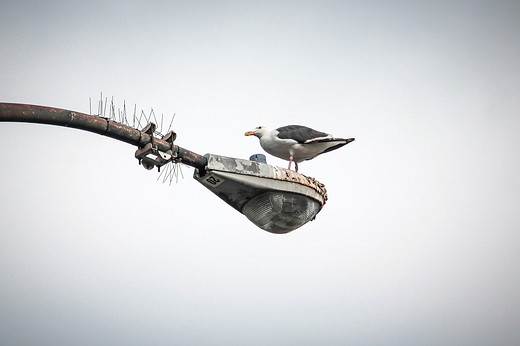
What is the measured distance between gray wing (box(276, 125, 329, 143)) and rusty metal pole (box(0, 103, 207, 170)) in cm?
459

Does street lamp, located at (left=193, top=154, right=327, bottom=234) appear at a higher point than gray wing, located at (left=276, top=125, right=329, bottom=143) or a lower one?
lower

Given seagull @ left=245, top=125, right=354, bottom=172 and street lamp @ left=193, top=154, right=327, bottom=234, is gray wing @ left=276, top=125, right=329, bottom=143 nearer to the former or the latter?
seagull @ left=245, top=125, right=354, bottom=172

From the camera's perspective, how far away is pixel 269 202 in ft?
28.3

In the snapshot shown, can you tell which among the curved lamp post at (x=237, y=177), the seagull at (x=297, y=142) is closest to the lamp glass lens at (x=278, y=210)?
the curved lamp post at (x=237, y=177)

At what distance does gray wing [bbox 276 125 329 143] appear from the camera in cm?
1224

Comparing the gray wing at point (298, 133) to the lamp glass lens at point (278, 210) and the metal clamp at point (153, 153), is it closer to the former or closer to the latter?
the lamp glass lens at point (278, 210)

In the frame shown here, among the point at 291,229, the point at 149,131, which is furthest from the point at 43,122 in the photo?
the point at 291,229

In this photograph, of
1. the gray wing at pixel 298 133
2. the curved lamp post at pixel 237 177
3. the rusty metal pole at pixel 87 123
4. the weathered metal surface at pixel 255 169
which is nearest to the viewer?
the rusty metal pole at pixel 87 123

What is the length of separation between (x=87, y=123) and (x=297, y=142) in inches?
248

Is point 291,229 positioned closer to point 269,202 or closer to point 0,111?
point 269,202

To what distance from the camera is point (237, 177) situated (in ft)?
26.8

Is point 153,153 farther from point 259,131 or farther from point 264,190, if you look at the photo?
point 259,131

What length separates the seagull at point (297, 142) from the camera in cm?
1225

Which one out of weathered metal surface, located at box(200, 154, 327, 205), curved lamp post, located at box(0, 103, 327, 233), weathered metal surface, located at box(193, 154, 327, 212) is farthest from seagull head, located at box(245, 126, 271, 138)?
weathered metal surface, located at box(193, 154, 327, 212)
